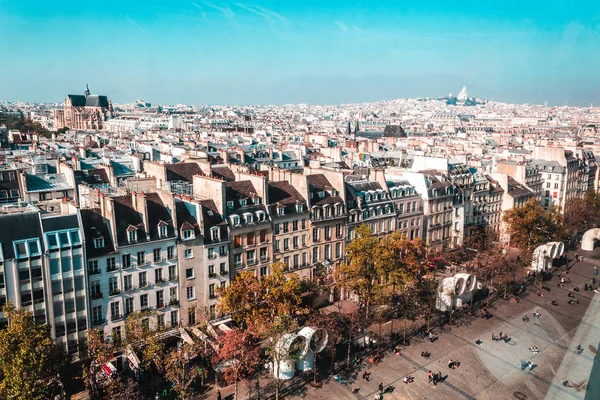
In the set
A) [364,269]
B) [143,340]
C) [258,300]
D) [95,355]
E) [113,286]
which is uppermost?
[113,286]

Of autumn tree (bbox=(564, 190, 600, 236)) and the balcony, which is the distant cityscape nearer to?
the balcony

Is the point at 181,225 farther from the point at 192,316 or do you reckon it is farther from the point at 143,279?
the point at 192,316

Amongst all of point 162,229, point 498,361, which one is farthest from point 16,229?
point 498,361

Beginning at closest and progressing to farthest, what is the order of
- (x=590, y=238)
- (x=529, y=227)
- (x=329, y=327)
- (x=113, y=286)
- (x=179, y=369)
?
(x=179, y=369) → (x=113, y=286) → (x=329, y=327) → (x=529, y=227) → (x=590, y=238)

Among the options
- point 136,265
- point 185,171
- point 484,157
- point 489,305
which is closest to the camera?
point 136,265

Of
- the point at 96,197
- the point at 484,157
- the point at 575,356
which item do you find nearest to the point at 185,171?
the point at 96,197

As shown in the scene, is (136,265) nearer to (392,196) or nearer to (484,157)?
(392,196)

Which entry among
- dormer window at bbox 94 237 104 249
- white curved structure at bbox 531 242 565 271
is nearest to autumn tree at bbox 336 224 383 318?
dormer window at bbox 94 237 104 249

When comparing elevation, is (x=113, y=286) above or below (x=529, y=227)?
above
